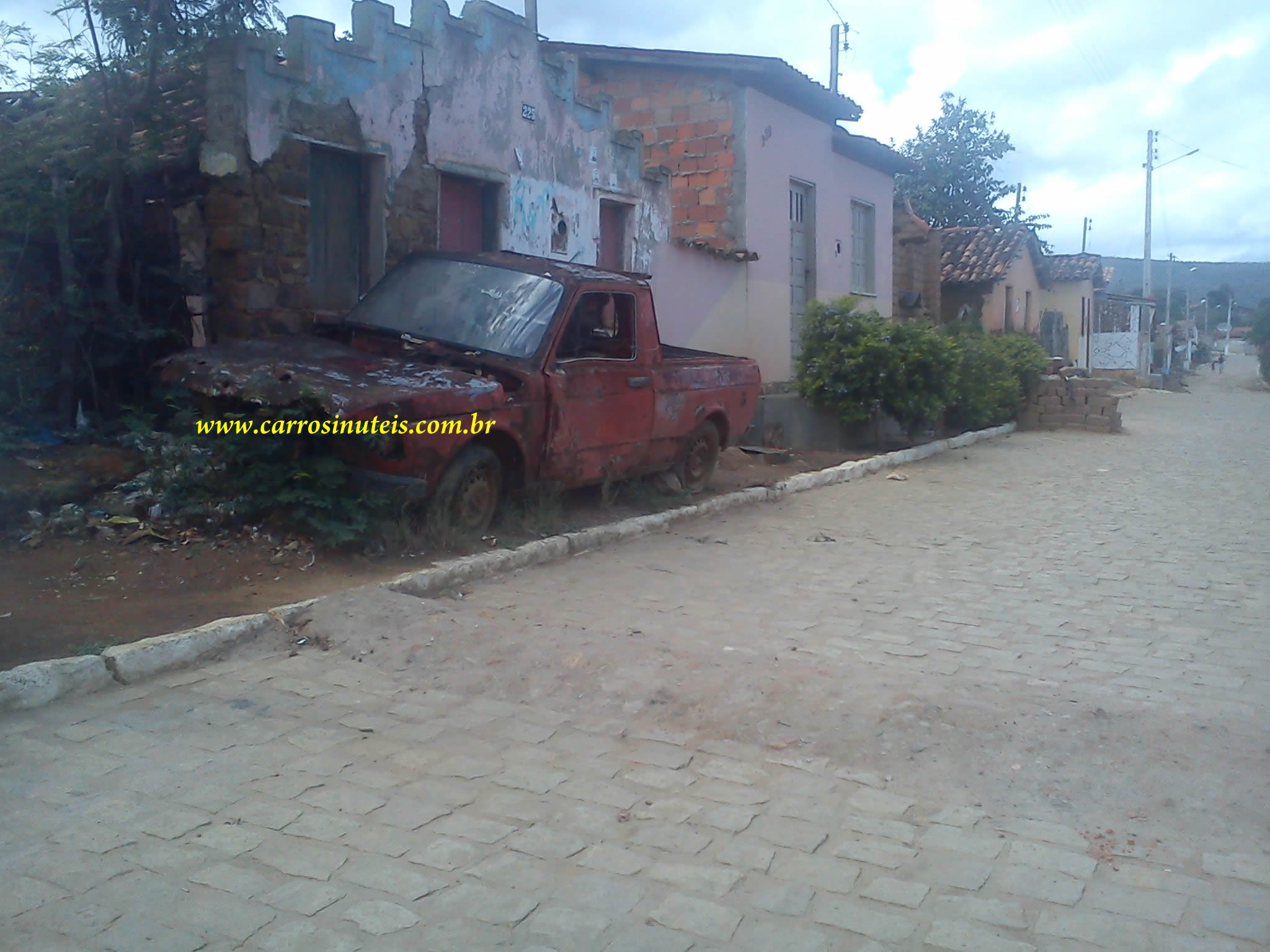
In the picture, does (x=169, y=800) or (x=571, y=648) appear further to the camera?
(x=571, y=648)

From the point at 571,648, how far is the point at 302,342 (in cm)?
331

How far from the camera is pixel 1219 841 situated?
3.58 meters

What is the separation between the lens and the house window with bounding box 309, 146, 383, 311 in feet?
28.7

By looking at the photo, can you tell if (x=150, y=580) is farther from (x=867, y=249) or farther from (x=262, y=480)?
(x=867, y=249)

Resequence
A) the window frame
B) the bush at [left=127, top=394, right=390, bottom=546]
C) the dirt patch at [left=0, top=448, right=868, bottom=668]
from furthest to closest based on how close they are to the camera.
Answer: the window frame
the bush at [left=127, top=394, right=390, bottom=546]
the dirt patch at [left=0, top=448, right=868, bottom=668]

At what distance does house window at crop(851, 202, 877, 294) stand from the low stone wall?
3.47 metres

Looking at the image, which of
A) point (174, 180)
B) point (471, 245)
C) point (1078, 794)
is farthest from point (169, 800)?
point (471, 245)

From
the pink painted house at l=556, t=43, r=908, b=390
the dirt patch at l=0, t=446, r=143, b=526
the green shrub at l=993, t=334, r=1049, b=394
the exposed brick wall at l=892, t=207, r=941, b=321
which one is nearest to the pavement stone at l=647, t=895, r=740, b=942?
the dirt patch at l=0, t=446, r=143, b=526

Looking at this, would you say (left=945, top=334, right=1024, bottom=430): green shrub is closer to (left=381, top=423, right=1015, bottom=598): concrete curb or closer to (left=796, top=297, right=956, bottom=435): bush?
(left=796, top=297, right=956, bottom=435): bush

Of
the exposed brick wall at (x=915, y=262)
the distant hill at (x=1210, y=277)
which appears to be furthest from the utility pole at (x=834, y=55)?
the distant hill at (x=1210, y=277)

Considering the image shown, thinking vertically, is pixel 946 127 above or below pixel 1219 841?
above

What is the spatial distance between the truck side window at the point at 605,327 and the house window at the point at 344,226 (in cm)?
182

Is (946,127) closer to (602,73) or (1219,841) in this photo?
(602,73)

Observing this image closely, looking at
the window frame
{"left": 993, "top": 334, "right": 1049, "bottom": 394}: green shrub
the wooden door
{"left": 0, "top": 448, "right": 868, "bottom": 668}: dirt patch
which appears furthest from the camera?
the window frame
